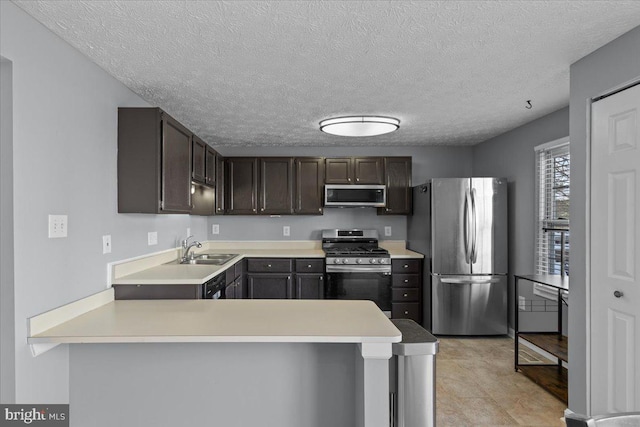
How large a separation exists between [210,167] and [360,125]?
1.61 m

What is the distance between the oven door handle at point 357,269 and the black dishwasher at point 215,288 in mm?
1533

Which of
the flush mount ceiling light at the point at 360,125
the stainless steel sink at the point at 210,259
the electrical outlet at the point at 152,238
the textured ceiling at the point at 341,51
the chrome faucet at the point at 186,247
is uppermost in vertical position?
the textured ceiling at the point at 341,51

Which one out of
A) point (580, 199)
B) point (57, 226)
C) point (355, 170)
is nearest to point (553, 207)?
point (580, 199)

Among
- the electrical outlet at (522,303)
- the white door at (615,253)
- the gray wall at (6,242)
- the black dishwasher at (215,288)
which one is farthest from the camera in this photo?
the electrical outlet at (522,303)

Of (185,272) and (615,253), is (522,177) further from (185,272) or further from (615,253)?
(185,272)

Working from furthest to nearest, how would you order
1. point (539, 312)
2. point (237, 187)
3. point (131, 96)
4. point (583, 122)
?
point (237, 187), point (539, 312), point (131, 96), point (583, 122)

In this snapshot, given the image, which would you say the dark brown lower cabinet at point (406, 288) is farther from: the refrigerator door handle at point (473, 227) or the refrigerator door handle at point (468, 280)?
the refrigerator door handle at point (473, 227)

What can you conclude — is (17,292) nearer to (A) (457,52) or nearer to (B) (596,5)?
(A) (457,52)

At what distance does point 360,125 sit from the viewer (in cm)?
371

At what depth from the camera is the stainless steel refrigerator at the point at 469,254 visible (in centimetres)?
438

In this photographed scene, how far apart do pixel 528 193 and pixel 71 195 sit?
4.00 metres

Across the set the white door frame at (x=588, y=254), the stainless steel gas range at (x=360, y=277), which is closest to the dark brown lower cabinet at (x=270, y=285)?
the stainless steel gas range at (x=360, y=277)

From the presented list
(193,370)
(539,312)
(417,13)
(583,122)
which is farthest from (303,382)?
(539,312)

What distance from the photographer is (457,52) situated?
2281 millimetres
